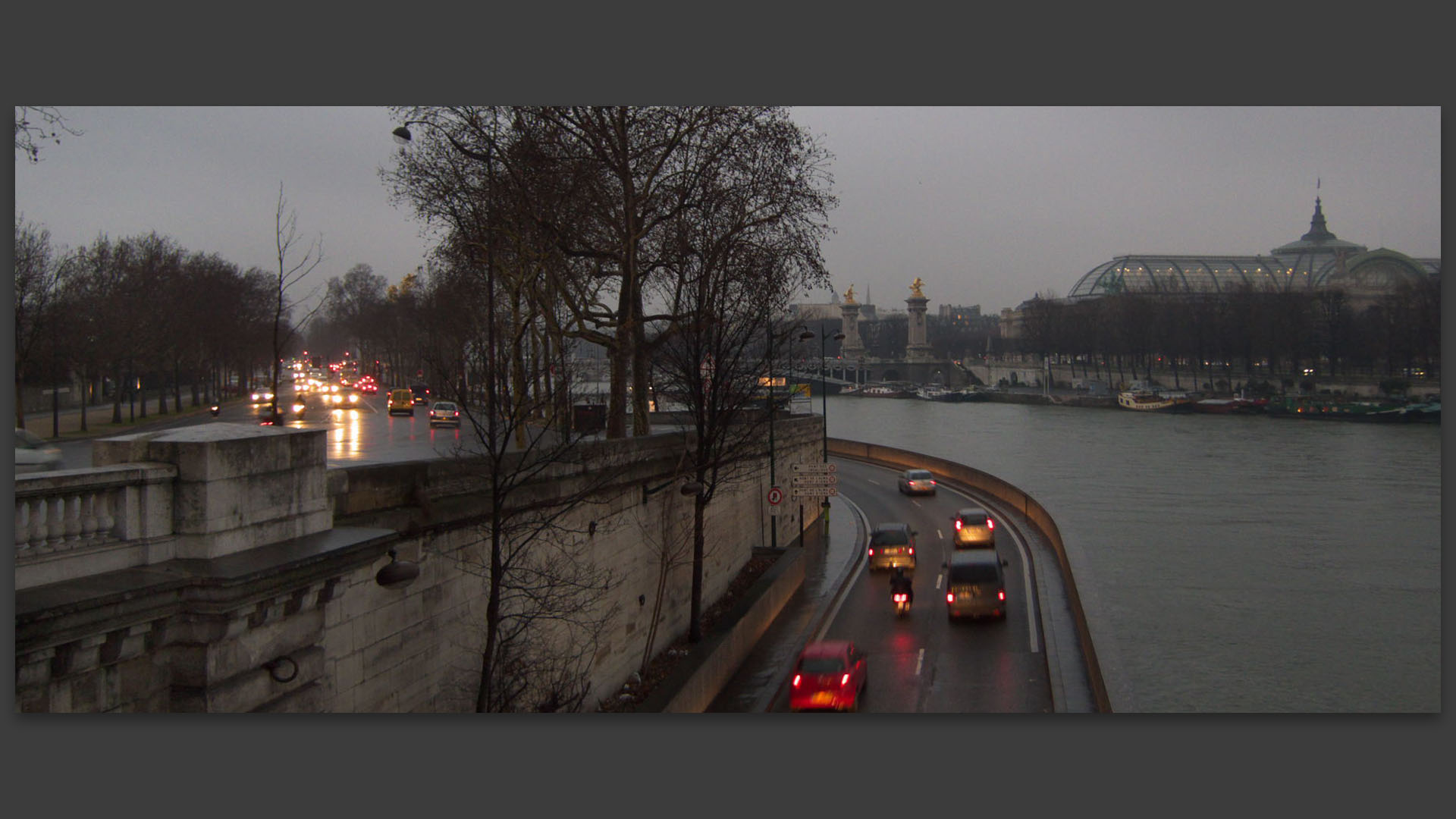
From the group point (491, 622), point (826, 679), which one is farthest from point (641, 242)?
point (491, 622)

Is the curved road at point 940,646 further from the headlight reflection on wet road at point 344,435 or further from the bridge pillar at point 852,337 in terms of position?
the bridge pillar at point 852,337

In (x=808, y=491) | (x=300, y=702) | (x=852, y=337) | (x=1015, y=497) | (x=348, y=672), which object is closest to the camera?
(x=300, y=702)

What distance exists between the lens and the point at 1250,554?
92.4 ft

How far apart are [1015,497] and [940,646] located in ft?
59.6

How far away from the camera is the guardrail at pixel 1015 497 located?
15.4 meters

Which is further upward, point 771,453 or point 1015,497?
point 771,453

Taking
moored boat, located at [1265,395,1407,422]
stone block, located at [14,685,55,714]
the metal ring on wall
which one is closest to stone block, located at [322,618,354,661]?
the metal ring on wall

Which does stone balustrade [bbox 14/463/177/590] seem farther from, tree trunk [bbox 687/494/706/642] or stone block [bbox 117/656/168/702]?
tree trunk [bbox 687/494/706/642]

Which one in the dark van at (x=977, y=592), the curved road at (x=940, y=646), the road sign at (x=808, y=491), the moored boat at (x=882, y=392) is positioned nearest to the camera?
the curved road at (x=940, y=646)

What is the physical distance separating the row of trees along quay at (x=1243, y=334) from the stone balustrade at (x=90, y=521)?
112ft

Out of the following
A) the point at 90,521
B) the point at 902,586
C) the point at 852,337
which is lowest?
the point at 902,586

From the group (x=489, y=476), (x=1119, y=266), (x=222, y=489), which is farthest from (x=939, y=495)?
(x=1119, y=266)

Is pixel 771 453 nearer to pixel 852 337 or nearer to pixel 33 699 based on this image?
pixel 33 699

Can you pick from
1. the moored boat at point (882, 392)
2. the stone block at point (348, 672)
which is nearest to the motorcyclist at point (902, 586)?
the stone block at point (348, 672)
